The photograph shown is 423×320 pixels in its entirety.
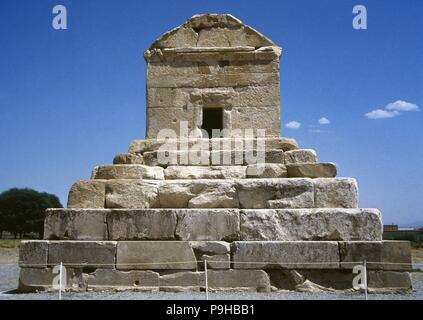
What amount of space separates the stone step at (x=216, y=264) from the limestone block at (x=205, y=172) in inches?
56.9

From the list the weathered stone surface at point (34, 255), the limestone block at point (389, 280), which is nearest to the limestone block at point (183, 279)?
the weathered stone surface at point (34, 255)

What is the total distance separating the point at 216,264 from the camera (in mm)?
7367

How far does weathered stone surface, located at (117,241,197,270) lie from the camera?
7.43 metres

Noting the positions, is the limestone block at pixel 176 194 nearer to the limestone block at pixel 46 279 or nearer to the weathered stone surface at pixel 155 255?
the weathered stone surface at pixel 155 255

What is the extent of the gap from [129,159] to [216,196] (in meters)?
2.06

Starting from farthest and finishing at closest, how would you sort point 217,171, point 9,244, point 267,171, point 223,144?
point 9,244 < point 223,144 < point 217,171 < point 267,171

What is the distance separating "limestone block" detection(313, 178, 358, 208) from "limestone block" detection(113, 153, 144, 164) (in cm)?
336

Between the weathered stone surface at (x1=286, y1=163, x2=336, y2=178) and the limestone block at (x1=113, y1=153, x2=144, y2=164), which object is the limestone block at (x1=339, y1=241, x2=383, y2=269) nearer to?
the weathered stone surface at (x1=286, y1=163, x2=336, y2=178)

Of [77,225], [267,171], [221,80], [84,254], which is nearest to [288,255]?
[267,171]

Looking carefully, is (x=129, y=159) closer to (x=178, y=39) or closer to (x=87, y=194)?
(x=87, y=194)

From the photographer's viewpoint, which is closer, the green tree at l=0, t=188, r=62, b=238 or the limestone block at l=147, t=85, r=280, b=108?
the limestone block at l=147, t=85, r=280, b=108

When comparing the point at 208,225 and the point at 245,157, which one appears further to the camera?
the point at 245,157

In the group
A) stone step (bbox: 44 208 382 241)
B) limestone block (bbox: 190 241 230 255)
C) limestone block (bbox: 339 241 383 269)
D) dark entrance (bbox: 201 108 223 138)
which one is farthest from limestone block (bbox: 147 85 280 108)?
limestone block (bbox: 339 241 383 269)

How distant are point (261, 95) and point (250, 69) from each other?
62 cm
